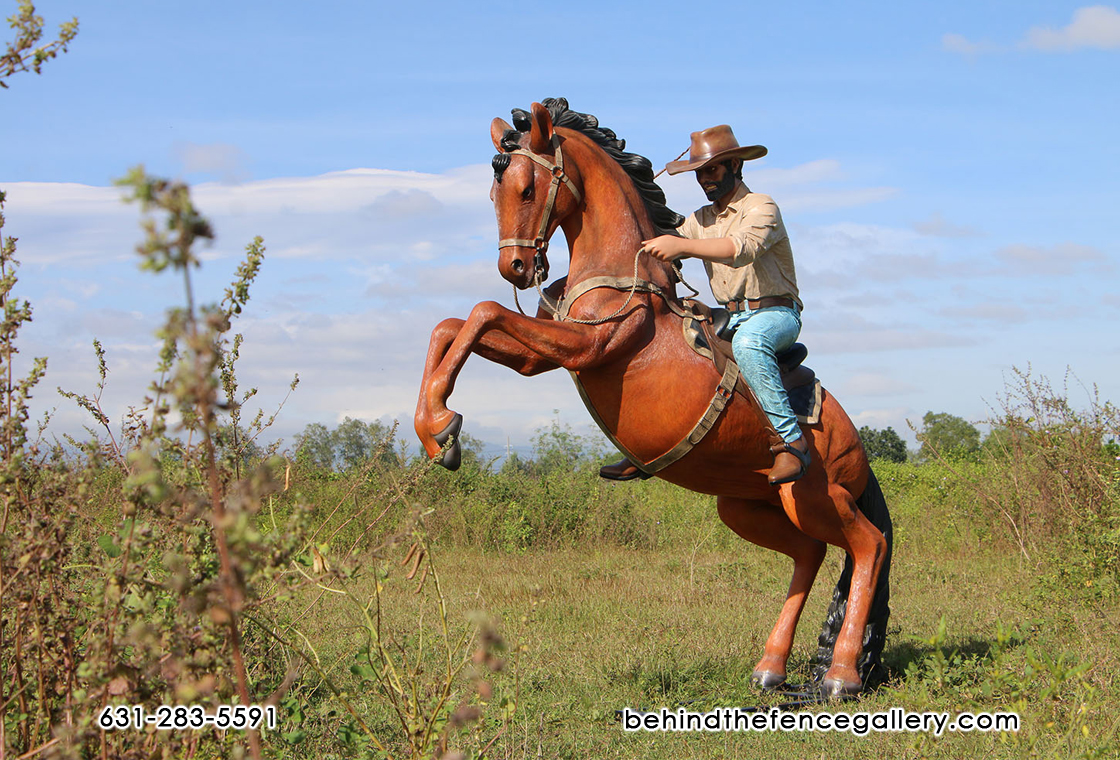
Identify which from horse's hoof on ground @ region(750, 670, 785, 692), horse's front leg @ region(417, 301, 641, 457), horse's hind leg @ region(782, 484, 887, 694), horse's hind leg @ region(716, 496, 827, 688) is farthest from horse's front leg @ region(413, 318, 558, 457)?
horse's hoof on ground @ region(750, 670, 785, 692)

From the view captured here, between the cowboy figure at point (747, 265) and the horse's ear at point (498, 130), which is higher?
the horse's ear at point (498, 130)

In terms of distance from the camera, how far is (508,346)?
173 inches

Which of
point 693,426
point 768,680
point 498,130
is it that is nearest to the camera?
point 693,426

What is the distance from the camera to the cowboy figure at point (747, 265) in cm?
472

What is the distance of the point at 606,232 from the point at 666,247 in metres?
0.33

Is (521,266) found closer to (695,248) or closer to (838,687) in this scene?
(695,248)

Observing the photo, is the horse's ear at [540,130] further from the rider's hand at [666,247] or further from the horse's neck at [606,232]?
the rider's hand at [666,247]

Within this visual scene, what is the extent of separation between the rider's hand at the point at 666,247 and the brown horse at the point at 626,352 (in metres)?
0.09

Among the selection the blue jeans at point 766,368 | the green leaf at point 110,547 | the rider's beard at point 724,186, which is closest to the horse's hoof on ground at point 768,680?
the blue jeans at point 766,368

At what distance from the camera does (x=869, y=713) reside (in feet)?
15.3

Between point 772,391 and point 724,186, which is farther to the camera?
point 724,186

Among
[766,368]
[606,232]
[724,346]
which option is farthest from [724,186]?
[766,368]

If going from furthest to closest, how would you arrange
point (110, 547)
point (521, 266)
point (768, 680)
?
1. point (768, 680)
2. point (521, 266)
3. point (110, 547)

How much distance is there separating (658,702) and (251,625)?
2128mm
